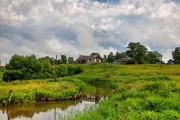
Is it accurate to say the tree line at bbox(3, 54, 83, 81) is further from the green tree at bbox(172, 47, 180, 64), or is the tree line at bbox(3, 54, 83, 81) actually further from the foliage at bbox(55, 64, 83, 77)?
the green tree at bbox(172, 47, 180, 64)

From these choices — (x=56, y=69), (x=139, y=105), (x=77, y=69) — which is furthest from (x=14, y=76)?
(x=139, y=105)

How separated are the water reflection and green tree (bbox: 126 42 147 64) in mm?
96626

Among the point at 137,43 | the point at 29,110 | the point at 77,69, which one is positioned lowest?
the point at 29,110

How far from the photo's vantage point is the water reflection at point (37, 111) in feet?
125

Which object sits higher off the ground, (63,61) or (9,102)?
(63,61)

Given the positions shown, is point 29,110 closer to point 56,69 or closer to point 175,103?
point 175,103

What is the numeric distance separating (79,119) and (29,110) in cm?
2464

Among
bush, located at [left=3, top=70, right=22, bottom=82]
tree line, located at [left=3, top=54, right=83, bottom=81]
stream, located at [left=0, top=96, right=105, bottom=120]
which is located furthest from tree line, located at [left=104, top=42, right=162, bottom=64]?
stream, located at [left=0, top=96, right=105, bottom=120]

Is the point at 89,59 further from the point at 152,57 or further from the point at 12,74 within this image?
the point at 12,74

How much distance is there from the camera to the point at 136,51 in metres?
145

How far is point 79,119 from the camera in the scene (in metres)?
20.5

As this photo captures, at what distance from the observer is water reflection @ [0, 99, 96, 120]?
38.2m

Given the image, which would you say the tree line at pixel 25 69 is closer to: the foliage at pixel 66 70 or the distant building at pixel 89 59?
the foliage at pixel 66 70

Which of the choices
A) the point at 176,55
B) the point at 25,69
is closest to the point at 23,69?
the point at 25,69
